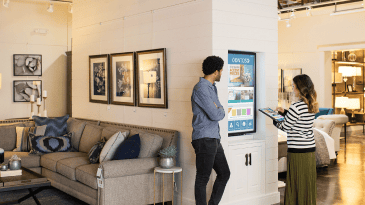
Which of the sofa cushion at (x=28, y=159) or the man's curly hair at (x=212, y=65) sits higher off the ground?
the man's curly hair at (x=212, y=65)

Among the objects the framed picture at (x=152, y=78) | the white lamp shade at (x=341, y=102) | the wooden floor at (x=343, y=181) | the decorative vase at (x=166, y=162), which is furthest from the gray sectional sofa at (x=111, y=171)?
the white lamp shade at (x=341, y=102)

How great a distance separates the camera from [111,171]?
453 cm

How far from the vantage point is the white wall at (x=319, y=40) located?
10422mm

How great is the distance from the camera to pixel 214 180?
15.2 ft

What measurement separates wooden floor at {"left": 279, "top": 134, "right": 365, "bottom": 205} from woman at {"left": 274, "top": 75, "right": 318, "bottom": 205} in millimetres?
937

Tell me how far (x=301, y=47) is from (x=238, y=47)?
23.7ft

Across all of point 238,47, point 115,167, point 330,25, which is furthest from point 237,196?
point 330,25

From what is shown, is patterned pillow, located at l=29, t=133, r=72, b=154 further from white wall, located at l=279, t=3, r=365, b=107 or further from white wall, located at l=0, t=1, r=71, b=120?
white wall, located at l=279, t=3, r=365, b=107

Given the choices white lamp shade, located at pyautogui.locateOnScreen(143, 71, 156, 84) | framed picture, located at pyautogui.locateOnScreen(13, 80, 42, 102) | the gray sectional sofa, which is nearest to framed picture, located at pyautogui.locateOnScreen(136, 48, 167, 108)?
white lamp shade, located at pyautogui.locateOnScreen(143, 71, 156, 84)

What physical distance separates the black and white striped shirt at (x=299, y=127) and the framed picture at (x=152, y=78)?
167cm

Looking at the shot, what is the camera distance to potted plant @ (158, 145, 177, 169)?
456cm

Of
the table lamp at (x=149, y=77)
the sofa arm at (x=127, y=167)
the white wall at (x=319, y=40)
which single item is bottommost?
the sofa arm at (x=127, y=167)

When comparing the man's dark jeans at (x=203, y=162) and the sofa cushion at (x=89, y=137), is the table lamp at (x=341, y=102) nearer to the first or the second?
the sofa cushion at (x=89, y=137)

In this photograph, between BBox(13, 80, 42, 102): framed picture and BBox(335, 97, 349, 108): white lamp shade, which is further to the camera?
BBox(335, 97, 349, 108): white lamp shade
